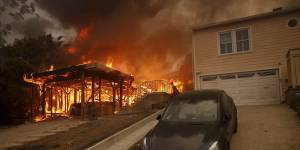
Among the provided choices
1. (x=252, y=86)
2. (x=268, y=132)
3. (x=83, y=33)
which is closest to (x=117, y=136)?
(x=268, y=132)

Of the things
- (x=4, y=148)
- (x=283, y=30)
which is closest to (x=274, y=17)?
(x=283, y=30)

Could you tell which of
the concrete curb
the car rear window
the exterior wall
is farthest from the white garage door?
the car rear window

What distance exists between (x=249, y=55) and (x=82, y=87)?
1105 cm

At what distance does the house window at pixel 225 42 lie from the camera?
1921 cm

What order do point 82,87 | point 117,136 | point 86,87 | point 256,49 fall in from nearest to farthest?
point 117,136 → point 82,87 → point 256,49 → point 86,87

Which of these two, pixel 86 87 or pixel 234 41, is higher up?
pixel 234 41

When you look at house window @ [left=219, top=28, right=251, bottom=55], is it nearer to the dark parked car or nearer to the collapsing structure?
the collapsing structure

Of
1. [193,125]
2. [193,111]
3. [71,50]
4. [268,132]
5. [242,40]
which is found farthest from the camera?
[71,50]

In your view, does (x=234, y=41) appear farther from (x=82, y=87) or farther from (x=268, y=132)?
(x=82, y=87)

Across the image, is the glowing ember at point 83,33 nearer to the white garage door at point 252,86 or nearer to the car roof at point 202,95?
the white garage door at point 252,86

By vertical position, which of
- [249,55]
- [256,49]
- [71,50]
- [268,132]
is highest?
[71,50]

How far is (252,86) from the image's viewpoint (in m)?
18.1

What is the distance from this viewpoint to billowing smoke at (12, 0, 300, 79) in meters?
34.8

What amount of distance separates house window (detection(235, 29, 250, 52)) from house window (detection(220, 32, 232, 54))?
1.75 ft
